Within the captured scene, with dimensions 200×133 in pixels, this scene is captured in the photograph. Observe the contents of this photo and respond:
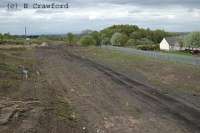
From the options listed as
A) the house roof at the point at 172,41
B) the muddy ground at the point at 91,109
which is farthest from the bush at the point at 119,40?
the muddy ground at the point at 91,109

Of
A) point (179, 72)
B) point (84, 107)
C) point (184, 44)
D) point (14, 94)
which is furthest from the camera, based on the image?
point (184, 44)

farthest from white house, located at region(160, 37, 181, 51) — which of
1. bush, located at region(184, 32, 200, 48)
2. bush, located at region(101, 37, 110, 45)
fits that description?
bush, located at region(101, 37, 110, 45)

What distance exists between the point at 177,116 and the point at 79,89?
1153cm

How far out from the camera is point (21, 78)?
3512 cm

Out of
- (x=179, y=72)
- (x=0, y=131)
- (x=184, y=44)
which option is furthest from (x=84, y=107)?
(x=184, y=44)

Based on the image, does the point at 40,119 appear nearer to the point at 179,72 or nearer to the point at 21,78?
the point at 21,78

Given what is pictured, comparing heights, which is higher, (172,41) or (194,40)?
(194,40)

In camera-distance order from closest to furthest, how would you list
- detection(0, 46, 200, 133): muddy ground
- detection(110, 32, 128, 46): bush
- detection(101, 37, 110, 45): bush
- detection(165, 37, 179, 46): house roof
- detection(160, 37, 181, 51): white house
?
1. detection(0, 46, 200, 133): muddy ground
2. detection(160, 37, 181, 51): white house
3. detection(165, 37, 179, 46): house roof
4. detection(110, 32, 128, 46): bush
5. detection(101, 37, 110, 45): bush

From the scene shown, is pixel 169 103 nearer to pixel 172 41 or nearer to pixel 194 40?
pixel 194 40

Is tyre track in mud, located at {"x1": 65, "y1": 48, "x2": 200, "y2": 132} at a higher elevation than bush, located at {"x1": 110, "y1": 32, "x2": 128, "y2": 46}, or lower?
lower

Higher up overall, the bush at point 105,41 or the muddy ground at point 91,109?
the bush at point 105,41

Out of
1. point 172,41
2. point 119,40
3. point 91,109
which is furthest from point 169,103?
point 119,40

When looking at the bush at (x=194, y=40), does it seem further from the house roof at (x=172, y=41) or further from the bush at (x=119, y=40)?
the bush at (x=119, y=40)

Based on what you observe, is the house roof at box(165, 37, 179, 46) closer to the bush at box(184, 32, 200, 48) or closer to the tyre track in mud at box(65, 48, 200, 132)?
the bush at box(184, 32, 200, 48)
